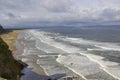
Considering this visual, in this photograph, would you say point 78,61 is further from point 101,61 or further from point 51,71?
point 51,71

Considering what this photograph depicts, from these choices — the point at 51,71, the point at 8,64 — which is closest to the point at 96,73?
the point at 51,71

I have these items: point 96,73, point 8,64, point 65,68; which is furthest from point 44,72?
point 8,64

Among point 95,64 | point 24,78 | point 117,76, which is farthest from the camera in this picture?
point 95,64

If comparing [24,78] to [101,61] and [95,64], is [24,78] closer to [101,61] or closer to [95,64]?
[95,64]

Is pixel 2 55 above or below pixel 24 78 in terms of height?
above

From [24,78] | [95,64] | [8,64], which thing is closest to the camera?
A: [8,64]

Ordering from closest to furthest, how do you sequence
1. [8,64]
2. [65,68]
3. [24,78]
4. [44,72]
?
[8,64] → [24,78] → [44,72] → [65,68]

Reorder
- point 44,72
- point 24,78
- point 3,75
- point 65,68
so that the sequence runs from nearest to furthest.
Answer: point 3,75
point 24,78
point 44,72
point 65,68

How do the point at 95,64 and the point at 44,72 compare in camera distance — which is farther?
the point at 95,64

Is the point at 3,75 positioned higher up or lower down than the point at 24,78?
higher up
